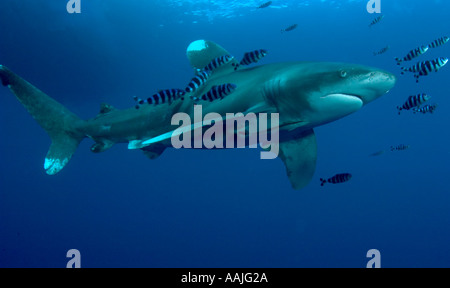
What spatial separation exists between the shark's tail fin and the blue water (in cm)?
2084

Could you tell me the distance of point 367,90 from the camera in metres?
3.95

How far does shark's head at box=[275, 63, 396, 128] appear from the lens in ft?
12.7

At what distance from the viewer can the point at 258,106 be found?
4.70 m

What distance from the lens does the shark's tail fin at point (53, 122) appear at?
6578 millimetres

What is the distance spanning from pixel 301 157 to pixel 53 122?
203 inches

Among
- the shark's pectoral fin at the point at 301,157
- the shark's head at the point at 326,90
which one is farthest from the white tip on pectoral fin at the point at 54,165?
the shark's head at the point at 326,90

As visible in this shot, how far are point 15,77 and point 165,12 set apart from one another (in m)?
27.8

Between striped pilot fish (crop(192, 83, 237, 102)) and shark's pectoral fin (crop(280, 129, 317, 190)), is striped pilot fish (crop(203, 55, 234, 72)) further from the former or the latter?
shark's pectoral fin (crop(280, 129, 317, 190))

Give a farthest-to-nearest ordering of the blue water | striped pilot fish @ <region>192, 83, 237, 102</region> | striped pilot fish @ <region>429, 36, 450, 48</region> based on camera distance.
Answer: the blue water < striped pilot fish @ <region>429, 36, 450, 48</region> < striped pilot fish @ <region>192, 83, 237, 102</region>

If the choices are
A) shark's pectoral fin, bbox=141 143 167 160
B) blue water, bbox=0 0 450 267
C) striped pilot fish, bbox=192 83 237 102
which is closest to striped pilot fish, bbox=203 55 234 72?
striped pilot fish, bbox=192 83 237 102

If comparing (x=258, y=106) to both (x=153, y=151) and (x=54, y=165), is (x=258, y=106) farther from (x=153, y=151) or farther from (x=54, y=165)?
(x=54, y=165)

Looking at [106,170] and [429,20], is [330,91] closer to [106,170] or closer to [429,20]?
[429,20]

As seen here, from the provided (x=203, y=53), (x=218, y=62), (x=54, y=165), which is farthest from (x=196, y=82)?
(x=54, y=165)
